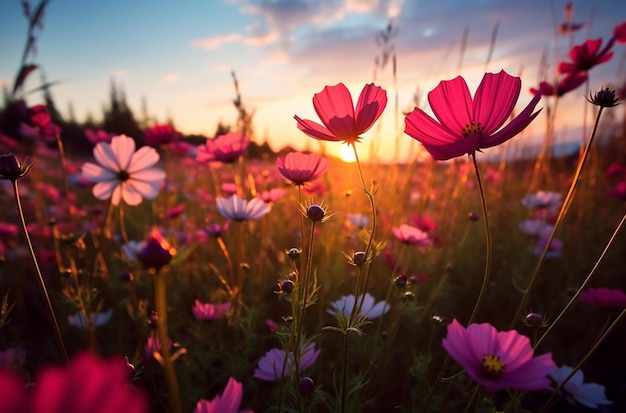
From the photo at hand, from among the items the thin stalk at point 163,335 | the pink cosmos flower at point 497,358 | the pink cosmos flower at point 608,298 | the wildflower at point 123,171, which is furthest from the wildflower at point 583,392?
the wildflower at point 123,171

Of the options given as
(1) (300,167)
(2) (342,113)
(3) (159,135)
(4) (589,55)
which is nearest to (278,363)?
(1) (300,167)

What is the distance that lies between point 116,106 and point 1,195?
2414cm

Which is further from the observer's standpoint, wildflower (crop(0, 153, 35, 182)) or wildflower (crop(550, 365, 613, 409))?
wildflower (crop(550, 365, 613, 409))

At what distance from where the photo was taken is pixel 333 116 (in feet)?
2.41

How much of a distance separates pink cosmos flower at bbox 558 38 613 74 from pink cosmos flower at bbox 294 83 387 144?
3.70ft

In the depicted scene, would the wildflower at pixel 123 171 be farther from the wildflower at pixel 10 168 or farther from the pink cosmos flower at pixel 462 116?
the pink cosmos flower at pixel 462 116

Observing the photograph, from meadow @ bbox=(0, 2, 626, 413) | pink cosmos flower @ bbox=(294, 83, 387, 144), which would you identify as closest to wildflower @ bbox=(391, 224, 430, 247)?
meadow @ bbox=(0, 2, 626, 413)

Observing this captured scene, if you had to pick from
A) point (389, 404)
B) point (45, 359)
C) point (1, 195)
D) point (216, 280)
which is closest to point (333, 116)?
point (389, 404)

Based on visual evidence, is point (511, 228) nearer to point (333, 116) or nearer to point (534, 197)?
point (534, 197)

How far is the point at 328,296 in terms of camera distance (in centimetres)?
157

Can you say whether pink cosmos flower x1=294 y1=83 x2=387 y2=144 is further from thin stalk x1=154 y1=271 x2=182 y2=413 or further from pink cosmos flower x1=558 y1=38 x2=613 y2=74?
pink cosmos flower x1=558 y1=38 x2=613 y2=74

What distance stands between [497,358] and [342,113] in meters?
0.48

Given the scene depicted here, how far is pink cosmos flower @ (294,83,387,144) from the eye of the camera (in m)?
0.71

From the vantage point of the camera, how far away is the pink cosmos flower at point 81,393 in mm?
249
